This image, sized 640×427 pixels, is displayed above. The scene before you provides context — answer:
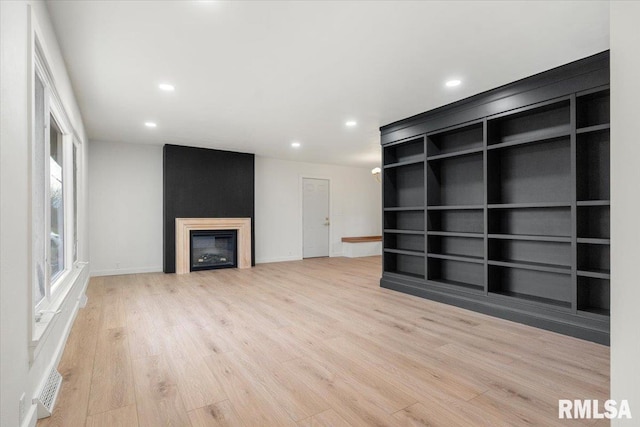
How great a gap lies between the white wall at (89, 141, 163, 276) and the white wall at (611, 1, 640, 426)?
7.05 meters

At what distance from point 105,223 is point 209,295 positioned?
3.12 metres

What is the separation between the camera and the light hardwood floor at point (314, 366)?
1821mm

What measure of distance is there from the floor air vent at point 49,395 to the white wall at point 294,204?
218 inches

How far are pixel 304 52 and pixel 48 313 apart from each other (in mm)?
2761

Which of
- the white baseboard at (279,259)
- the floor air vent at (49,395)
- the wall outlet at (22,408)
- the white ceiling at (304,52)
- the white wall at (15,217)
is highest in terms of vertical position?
the white ceiling at (304,52)

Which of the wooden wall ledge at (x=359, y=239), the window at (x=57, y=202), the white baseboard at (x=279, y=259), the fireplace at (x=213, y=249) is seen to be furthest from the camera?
the wooden wall ledge at (x=359, y=239)

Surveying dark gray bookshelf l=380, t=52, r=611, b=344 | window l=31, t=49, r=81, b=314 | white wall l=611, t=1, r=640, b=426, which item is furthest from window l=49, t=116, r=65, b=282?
dark gray bookshelf l=380, t=52, r=611, b=344

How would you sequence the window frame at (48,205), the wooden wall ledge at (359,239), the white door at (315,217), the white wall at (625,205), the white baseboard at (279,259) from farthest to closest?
the wooden wall ledge at (359,239)
the white door at (315,217)
the white baseboard at (279,259)
the window frame at (48,205)
the white wall at (625,205)

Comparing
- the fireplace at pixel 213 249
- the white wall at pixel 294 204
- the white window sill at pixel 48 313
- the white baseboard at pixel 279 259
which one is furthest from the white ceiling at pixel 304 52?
the white baseboard at pixel 279 259

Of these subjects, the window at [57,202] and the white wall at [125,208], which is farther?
the white wall at [125,208]

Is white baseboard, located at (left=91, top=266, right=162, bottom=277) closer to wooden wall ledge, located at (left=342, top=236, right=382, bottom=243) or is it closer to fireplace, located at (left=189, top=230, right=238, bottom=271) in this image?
fireplace, located at (left=189, top=230, right=238, bottom=271)

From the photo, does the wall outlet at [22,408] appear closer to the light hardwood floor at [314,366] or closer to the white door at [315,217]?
the light hardwood floor at [314,366]

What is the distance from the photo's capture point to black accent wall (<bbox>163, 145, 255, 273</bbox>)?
6.29 metres

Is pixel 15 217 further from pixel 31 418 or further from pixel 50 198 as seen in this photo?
pixel 50 198
